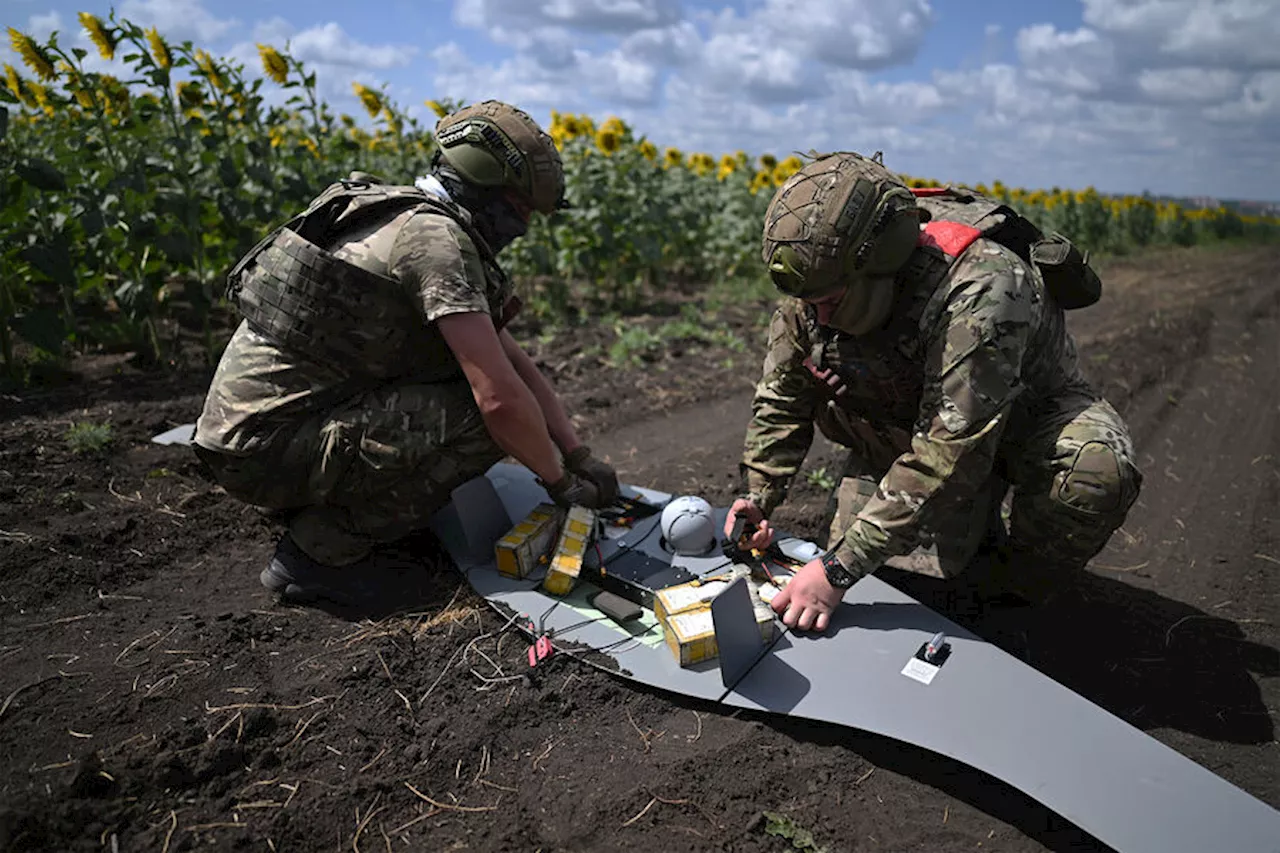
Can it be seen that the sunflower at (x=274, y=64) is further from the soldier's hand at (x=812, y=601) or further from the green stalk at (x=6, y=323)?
the soldier's hand at (x=812, y=601)

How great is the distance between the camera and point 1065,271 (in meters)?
2.88

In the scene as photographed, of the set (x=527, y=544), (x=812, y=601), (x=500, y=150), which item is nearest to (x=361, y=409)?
(x=527, y=544)

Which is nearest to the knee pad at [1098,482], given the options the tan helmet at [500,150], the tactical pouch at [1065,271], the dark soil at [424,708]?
the tactical pouch at [1065,271]

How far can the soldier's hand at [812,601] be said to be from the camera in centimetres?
267

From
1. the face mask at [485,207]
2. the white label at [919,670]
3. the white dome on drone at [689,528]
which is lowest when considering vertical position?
the white label at [919,670]

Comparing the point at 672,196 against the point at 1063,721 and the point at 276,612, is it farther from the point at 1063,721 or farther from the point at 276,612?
the point at 1063,721

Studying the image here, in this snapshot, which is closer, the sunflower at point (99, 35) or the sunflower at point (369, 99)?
the sunflower at point (99, 35)

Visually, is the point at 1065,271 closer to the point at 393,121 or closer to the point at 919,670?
the point at 919,670

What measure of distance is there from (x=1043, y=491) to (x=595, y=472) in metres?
1.68

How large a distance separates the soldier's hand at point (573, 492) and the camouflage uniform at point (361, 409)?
0.32m

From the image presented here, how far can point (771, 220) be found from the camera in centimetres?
259

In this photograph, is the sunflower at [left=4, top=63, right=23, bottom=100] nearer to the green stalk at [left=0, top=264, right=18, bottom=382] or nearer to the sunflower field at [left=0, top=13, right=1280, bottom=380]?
the sunflower field at [left=0, top=13, right=1280, bottom=380]

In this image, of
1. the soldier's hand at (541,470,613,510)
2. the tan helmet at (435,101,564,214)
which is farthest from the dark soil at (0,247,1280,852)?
the tan helmet at (435,101,564,214)

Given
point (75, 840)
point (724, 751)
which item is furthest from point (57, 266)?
point (724, 751)
